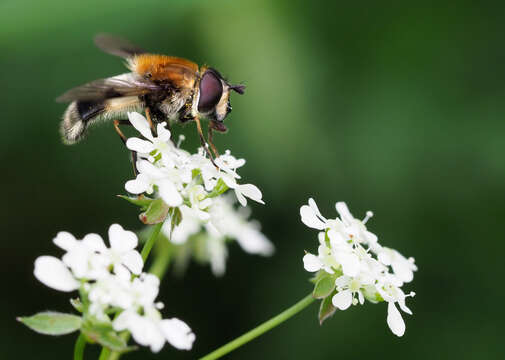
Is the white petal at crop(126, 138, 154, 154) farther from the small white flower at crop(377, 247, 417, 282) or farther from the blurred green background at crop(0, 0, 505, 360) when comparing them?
the blurred green background at crop(0, 0, 505, 360)

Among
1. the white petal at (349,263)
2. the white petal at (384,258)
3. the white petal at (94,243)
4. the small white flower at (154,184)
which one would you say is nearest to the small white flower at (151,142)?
the small white flower at (154,184)

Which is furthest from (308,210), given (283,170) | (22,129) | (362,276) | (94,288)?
(22,129)

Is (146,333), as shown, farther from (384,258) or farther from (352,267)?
(384,258)

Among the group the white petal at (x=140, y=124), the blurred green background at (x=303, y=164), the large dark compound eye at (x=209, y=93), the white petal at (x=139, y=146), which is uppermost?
the blurred green background at (x=303, y=164)

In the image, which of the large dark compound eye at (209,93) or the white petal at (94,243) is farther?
the large dark compound eye at (209,93)

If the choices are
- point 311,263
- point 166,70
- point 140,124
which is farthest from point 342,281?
point 166,70

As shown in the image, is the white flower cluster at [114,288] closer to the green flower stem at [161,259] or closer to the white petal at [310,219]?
the white petal at [310,219]

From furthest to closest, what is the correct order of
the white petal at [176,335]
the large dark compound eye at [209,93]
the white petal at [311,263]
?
1. the large dark compound eye at [209,93]
2. the white petal at [311,263]
3. the white petal at [176,335]
